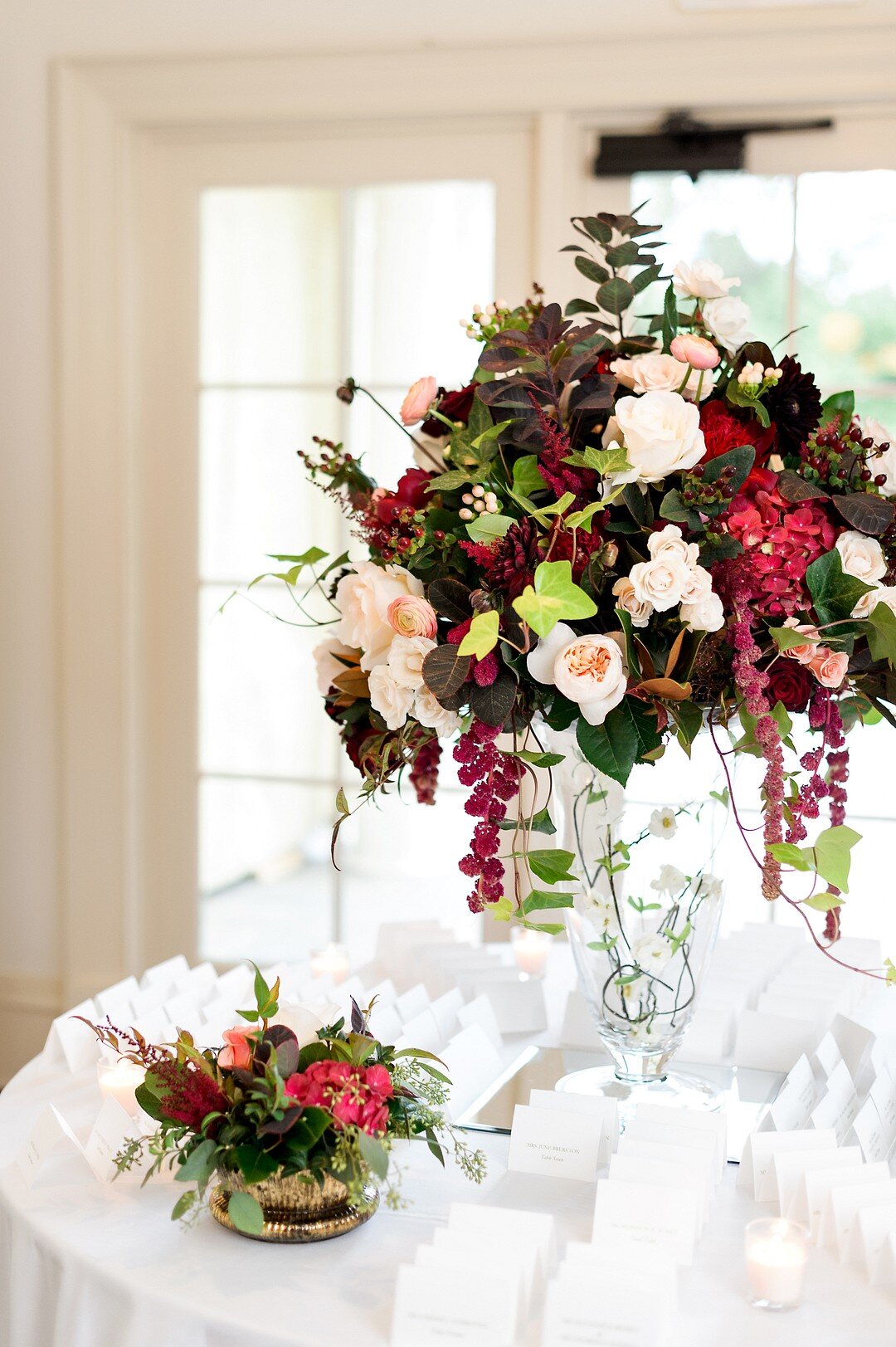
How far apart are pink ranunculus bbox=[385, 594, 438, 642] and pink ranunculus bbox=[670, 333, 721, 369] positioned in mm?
314

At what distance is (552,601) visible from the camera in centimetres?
102

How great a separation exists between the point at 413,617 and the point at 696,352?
0.34 m

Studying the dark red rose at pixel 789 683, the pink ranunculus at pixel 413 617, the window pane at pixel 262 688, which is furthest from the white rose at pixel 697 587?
the window pane at pixel 262 688

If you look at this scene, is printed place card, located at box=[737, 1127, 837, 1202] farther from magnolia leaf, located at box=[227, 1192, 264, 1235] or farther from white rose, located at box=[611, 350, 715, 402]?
white rose, located at box=[611, 350, 715, 402]

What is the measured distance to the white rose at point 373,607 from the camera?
1142 mm

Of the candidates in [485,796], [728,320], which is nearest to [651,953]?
[485,796]

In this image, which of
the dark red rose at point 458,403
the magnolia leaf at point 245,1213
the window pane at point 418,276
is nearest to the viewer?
the magnolia leaf at point 245,1213

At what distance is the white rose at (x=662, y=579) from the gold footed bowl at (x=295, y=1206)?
0.52 m

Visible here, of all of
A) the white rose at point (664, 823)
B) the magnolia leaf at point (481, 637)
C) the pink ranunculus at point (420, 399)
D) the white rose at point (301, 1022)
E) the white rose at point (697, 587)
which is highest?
the pink ranunculus at point (420, 399)

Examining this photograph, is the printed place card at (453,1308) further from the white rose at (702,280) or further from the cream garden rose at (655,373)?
the white rose at (702,280)

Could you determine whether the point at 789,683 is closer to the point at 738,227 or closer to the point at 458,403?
the point at 458,403

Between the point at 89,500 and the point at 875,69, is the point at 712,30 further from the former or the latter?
the point at 89,500

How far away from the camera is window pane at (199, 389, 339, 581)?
8.68 ft

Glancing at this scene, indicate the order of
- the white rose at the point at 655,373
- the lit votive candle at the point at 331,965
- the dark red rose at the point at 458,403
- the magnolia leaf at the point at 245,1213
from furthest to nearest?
the lit votive candle at the point at 331,965, the dark red rose at the point at 458,403, the white rose at the point at 655,373, the magnolia leaf at the point at 245,1213
